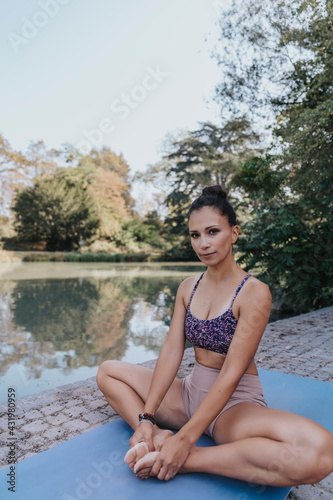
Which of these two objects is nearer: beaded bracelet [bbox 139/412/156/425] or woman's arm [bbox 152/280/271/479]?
woman's arm [bbox 152/280/271/479]

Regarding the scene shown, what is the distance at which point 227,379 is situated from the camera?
155 centimetres

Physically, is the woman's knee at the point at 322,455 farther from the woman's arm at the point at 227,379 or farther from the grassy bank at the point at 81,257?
the grassy bank at the point at 81,257

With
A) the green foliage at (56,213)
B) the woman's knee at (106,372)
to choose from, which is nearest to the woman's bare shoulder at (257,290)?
the woman's knee at (106,372)

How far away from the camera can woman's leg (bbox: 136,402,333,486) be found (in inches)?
53.2

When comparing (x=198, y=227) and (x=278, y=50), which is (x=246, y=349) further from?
(x=278, y=50)

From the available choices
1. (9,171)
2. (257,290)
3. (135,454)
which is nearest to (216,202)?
(257,290)

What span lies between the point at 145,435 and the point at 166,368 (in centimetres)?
33

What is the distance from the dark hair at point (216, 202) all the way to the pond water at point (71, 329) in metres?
2.56

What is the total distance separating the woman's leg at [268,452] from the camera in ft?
4.43

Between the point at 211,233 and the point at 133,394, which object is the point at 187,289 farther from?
the point at 133,394

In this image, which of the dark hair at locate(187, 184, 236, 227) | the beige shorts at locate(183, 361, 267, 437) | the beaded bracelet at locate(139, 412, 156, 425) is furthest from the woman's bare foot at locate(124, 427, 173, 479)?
the dark hair at locate(187, 184, 236, 227)

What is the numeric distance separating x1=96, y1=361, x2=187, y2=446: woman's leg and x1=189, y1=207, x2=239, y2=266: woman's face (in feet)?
2.52

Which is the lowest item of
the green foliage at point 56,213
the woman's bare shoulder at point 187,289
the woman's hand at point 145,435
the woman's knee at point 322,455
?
the woman's hand at point 145,435

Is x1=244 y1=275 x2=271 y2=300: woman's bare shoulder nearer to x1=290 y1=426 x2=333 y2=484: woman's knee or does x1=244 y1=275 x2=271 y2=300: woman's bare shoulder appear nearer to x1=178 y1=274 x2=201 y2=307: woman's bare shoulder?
x1=178 y1=274 x2=201 y2=307: woman's bare shoulder
